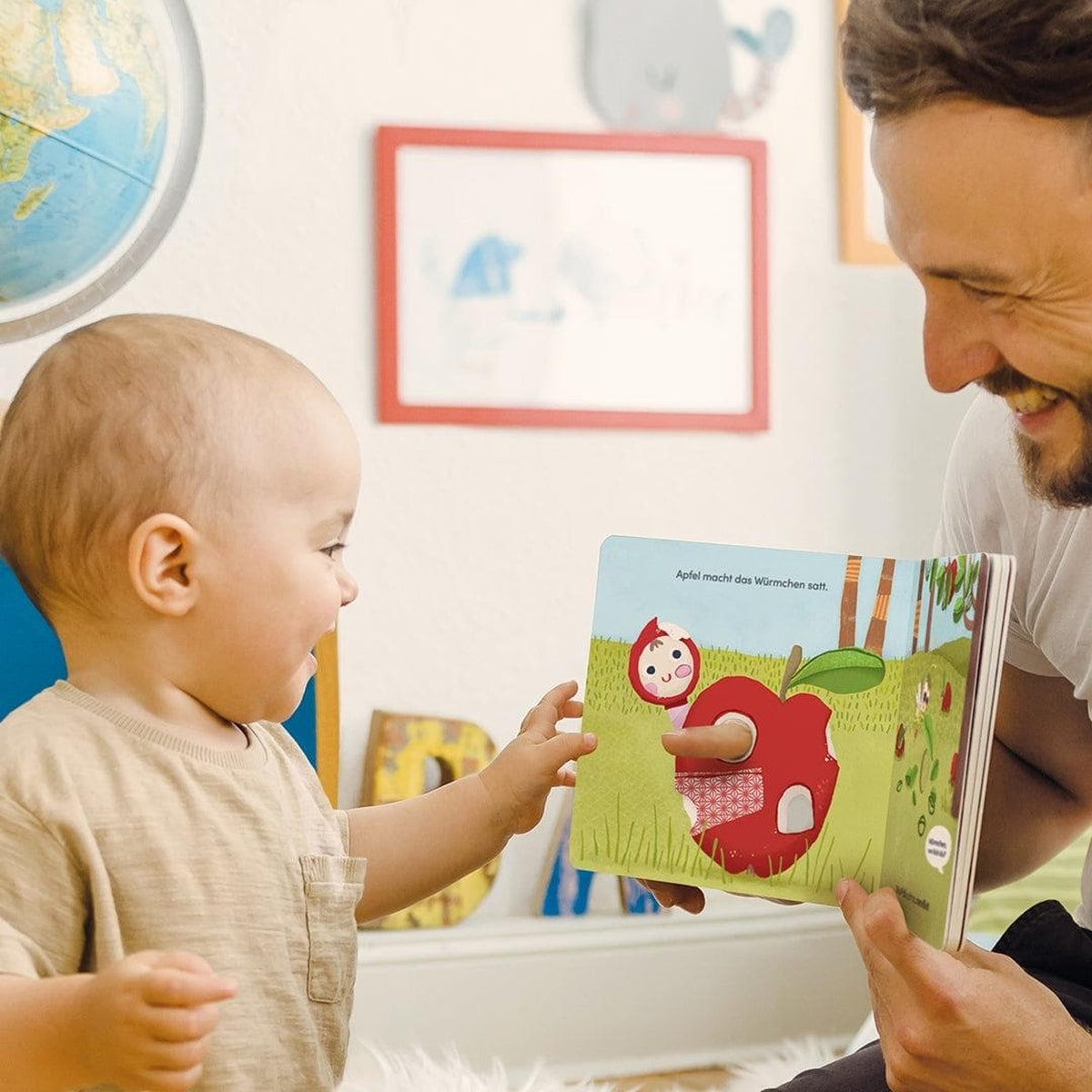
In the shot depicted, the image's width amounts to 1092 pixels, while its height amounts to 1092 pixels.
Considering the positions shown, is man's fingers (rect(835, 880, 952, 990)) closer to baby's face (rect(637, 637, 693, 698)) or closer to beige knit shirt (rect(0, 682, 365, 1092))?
baby's face (rect(637, 637, 693, 698))

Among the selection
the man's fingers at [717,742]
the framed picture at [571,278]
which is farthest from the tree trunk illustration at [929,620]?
the framed picture at [571,278]

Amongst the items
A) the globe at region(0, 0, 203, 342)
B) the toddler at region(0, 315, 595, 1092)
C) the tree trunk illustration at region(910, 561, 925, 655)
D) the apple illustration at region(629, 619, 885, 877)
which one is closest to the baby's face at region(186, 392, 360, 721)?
the toddler at region(0, 315, 595, 1092)

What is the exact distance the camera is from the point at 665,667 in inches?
37.6

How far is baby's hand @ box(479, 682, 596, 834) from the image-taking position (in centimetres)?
100

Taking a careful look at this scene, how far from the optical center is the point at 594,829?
3.16ft

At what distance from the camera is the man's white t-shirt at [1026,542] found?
43.6 inches

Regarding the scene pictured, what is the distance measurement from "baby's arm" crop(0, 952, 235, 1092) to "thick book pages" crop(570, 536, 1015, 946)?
1.20 ft

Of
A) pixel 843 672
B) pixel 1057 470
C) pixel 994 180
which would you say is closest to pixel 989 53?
pixel 994 180

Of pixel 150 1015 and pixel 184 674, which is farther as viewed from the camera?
pixel 184 674

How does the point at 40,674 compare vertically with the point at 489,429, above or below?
below

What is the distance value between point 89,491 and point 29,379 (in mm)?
88

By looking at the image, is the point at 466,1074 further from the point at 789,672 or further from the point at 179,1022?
the point at 179,1022

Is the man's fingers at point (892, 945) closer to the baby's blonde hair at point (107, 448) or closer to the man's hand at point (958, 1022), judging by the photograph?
the man's hand at point (958, 1022)

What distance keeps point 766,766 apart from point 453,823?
235mm
